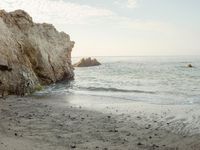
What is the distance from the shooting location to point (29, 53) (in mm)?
28562

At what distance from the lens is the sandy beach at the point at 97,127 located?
952 cm

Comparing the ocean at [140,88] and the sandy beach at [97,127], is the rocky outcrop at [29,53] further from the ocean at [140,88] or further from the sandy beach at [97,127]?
the sandy beach at [97,127]

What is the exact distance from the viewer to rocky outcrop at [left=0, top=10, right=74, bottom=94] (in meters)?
20.9

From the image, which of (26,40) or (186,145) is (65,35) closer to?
(26,40)

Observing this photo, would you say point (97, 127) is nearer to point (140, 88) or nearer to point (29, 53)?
point (140, 88)

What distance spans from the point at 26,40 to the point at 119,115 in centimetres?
1692

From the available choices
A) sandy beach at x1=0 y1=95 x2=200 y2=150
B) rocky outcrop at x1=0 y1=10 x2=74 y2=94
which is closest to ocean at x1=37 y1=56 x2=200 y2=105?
rocky outcrop at x1=0 y1=10 x2=74 y2=94

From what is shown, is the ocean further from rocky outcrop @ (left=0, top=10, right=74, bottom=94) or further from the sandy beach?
the sandy beach

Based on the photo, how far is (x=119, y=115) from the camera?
14.7 meters

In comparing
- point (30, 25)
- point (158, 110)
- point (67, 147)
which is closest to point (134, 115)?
point (158, 110)

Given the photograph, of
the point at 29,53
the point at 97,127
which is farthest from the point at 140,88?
the point at 97,127

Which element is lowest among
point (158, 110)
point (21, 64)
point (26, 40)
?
point (158, 110)

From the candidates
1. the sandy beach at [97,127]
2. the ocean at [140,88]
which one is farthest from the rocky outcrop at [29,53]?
the sandy beach at [97,127]

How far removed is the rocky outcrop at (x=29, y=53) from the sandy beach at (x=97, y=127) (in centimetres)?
392
